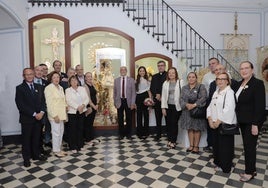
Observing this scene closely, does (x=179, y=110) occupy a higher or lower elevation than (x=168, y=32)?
lower

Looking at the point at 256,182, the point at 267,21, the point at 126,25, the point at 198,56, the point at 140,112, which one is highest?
the point at 267,21

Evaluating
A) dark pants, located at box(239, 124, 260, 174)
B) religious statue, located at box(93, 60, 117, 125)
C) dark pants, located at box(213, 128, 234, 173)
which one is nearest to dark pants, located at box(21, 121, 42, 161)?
religious statue, located at box(93, 60, 117, 125)

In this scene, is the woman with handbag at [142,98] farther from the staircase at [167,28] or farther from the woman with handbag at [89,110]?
the staircase at [167,28]

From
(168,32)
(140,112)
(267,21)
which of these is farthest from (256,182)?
(267,21)

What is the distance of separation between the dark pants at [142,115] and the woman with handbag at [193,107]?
1226 millimetres

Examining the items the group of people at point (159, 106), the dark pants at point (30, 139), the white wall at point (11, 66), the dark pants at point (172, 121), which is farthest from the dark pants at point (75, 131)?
the dark pants at point (172, 121)

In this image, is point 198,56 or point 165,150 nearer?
point 165,150

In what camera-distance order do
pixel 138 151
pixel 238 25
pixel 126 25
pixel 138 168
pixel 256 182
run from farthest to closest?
pixel 238 25 → pixel 126 25 → pixel 138 151 → pixel 138 168 → pixel 256 182

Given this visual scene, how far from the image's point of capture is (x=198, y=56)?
602 cm

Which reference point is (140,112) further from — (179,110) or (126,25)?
(126,25)

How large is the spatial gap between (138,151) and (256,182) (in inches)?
85.3

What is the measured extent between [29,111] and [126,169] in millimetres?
1883

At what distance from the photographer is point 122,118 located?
17.9 feet

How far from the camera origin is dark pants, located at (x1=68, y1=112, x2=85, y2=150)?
447 centimetres
